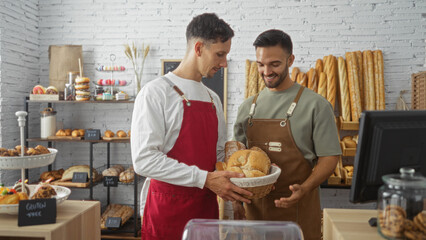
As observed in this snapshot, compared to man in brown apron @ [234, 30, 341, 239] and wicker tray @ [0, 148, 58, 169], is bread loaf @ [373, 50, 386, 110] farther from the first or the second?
wicker tray @ [0, 148, 58, 169]

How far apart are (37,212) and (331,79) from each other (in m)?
2.98

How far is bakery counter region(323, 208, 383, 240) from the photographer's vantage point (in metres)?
1.17

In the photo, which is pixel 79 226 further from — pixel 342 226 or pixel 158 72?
pixel 158 72

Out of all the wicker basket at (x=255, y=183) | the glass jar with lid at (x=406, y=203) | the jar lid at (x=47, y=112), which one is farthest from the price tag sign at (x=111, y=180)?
the glass jar with lid at (x=406, y=203)

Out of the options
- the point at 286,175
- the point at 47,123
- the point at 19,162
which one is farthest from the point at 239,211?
the point at 47,123

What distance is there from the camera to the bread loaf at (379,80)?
3435mm

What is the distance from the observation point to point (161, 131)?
1.65 meters

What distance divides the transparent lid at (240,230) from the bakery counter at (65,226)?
566 millimetres

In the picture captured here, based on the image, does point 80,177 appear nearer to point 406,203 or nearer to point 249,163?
point 249,163

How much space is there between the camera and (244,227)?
1.08 metres

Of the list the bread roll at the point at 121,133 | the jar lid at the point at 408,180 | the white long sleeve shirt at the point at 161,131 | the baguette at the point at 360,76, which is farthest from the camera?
the bread roll at the point at 121,133

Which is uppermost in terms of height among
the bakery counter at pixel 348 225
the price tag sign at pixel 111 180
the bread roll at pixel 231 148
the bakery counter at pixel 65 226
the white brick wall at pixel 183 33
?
the white brick wall at pixel 183 33

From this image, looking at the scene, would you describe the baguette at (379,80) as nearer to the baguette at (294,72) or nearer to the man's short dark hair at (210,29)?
the baguette at (294,72)

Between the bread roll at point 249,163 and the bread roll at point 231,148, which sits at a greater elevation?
the bread roll at point 231,148
